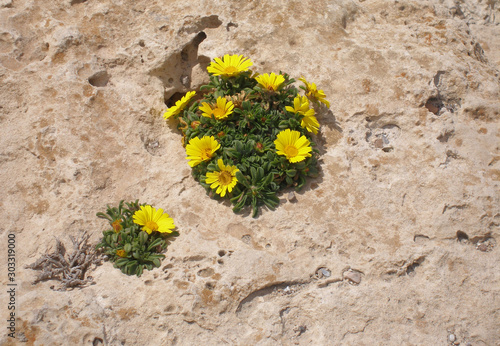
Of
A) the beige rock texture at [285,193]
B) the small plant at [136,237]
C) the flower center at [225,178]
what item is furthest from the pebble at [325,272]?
the small plant at [136,237]

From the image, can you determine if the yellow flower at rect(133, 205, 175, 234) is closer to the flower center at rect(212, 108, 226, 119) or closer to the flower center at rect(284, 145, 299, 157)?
the flower center at rect(212, 108, 226, 119)

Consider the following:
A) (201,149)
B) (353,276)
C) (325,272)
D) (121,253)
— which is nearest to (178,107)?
(201,149)

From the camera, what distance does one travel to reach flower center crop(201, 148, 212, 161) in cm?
365

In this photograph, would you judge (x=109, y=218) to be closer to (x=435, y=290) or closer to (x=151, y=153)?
(x=151, y=153)

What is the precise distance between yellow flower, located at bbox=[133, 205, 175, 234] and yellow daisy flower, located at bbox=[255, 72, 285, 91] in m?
1.47

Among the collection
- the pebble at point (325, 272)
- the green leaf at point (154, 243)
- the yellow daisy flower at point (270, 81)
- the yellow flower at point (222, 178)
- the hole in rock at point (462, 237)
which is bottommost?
the pebble at point (325, 272)

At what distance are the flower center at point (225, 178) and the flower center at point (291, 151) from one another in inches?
21.3

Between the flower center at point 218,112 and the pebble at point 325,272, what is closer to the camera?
the pebble at point 325,272

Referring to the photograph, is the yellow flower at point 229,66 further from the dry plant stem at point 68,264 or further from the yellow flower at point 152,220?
the dry plant stem at point 68,264

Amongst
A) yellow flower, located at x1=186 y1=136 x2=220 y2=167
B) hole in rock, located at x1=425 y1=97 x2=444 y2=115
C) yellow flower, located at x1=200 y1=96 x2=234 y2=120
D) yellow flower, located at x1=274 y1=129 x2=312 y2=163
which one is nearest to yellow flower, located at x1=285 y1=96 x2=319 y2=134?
yellow flower, located at x1=274 y1=129 x2=312 y2=163

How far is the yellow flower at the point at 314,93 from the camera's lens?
3.80m

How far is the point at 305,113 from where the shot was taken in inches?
149

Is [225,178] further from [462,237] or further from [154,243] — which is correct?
[462,237]

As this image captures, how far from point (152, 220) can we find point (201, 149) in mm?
755
